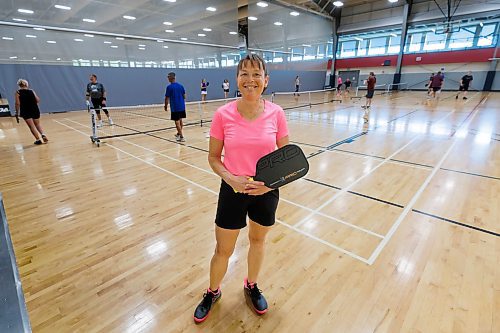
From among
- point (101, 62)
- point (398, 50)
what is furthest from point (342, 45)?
point (101, 62)

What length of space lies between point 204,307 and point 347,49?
3254 cm

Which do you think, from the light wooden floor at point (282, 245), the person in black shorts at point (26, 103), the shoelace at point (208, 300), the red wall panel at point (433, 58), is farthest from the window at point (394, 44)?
the shoelace at point (208, 300)

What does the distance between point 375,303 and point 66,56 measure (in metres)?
15.9

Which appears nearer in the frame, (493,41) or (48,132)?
(48,132)

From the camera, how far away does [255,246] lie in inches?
74.4

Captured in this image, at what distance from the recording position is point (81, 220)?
132 inches

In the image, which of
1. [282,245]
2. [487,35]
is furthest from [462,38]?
[282,245]

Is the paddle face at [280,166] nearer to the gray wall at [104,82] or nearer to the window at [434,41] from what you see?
the gray wall at [104,82]

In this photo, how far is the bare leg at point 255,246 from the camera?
1.78 metres

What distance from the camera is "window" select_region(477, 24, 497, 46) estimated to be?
69.2 feet

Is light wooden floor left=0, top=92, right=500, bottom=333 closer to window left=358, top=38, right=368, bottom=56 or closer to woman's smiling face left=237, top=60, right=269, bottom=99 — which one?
woman's smiling face left=237, top=60, right=269, bottom=99

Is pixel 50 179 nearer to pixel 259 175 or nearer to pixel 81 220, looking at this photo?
pixel 81 220

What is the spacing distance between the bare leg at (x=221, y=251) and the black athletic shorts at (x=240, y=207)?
0.18 ft

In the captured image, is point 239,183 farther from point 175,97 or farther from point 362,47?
point 362,47
